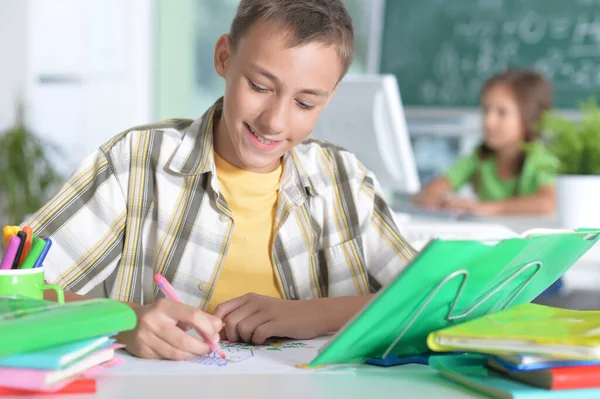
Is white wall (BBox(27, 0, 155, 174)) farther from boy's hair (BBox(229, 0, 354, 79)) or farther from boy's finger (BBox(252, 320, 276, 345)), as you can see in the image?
boy's finger (BBox(252, 320, 276, 345))

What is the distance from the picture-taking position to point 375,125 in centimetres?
246

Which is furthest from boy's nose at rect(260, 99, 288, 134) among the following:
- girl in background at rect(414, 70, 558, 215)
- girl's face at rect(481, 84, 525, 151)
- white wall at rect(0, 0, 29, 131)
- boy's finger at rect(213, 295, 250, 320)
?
white wall at rect(0, 0, 29, 131)

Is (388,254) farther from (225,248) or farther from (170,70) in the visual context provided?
(170,70)

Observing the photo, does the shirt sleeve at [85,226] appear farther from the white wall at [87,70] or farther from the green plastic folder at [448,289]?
the white wall at [87,70]

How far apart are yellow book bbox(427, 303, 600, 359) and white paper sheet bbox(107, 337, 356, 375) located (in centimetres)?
12

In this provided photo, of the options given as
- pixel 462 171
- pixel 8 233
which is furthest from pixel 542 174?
pixel 8 233

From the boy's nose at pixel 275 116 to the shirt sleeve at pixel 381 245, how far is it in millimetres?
284

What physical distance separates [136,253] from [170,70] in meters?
4.50

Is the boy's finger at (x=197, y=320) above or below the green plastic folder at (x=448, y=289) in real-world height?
below

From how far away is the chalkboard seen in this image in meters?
4.33

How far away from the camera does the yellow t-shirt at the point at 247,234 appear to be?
1.33 m

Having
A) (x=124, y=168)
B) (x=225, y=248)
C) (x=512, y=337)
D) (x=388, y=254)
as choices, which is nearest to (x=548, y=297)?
(x=388, y=254)

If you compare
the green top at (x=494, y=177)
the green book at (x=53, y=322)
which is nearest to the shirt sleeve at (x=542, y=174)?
the green top at (x=494, y=177)

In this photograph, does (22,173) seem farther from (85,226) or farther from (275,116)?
(275,116)
